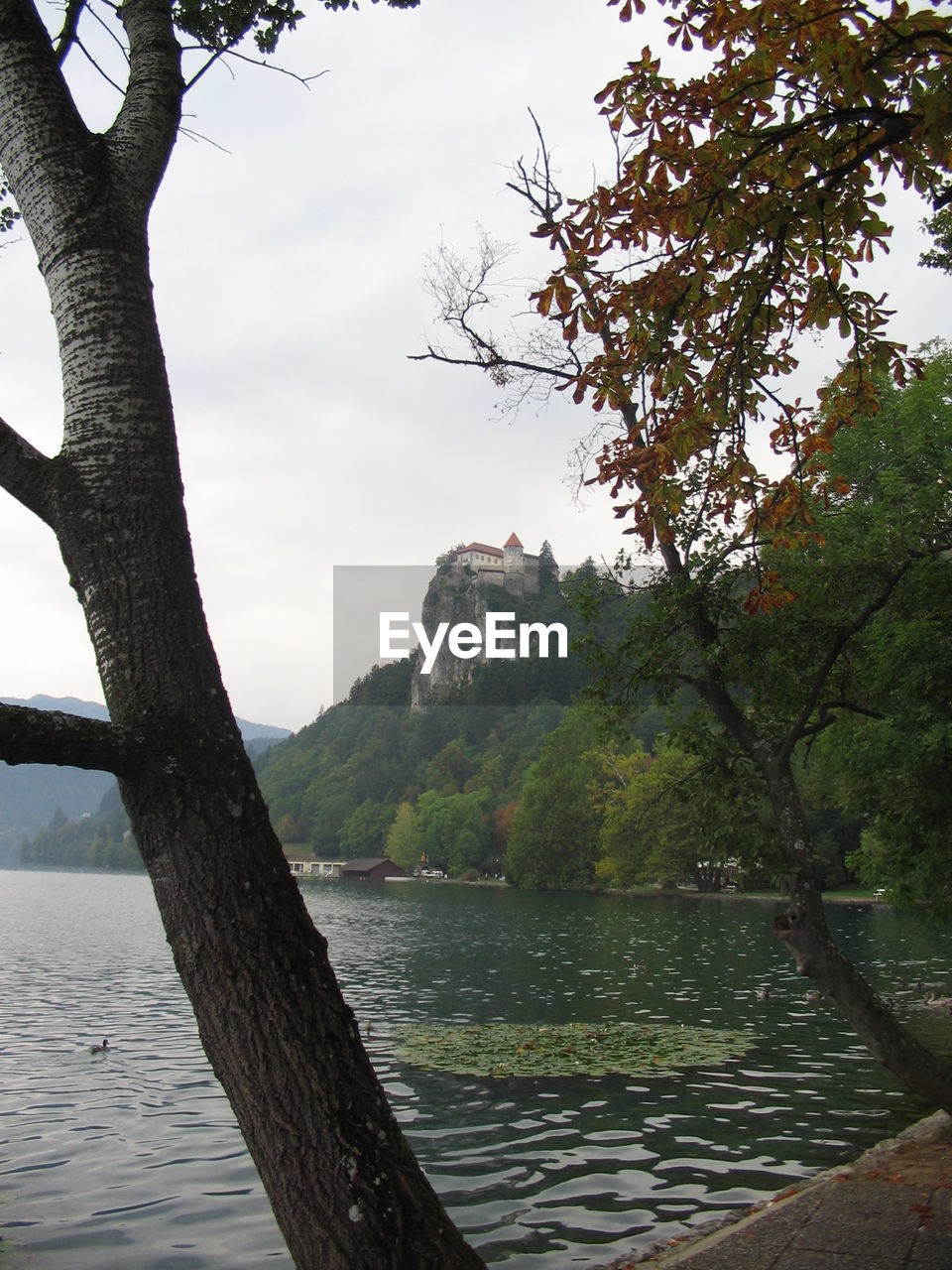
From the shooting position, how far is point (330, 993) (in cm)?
332

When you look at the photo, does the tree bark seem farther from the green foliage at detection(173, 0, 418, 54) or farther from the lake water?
the lake water

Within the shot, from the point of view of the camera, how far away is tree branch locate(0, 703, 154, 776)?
3.10m

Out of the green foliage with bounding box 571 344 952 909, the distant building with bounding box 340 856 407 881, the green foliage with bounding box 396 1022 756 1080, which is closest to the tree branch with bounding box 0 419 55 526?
the green foliage with bounding box 571 344 952 909

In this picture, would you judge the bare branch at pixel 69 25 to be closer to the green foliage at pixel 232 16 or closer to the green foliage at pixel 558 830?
the green foliage at pixel 232 16

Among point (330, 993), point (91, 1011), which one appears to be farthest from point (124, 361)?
point (91, 1011)

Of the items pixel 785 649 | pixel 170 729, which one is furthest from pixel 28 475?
pixel 785 649

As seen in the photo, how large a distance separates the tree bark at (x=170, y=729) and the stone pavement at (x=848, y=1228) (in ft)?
15.7

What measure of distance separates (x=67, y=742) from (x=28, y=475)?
1.09m

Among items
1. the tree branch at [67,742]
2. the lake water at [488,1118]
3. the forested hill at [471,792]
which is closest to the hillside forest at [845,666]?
the lake water at [488,1118]

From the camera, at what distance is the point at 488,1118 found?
14398mm

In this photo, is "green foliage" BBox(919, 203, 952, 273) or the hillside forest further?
"green foliage" BBox(919, 203, 952, 273)

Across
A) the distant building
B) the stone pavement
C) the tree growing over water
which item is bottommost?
the distant building

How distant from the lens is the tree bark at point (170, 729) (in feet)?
10.2

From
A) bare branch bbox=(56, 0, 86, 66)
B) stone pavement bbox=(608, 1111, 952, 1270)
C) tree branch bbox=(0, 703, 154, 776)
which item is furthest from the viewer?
stone pavement bbox=(608, 1111, 952, 1270)
